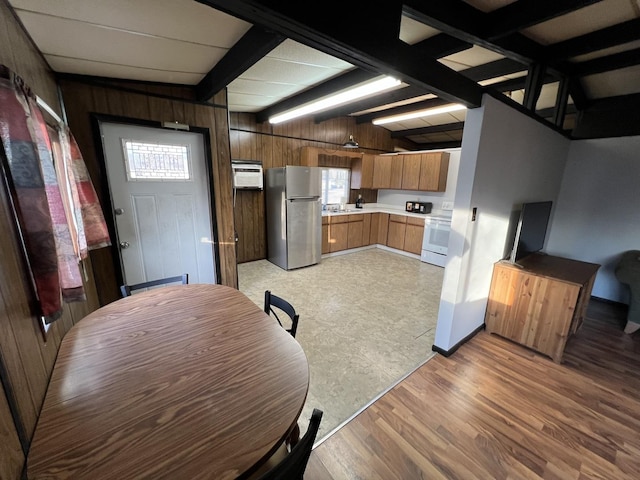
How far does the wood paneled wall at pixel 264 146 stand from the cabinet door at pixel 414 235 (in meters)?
1.99

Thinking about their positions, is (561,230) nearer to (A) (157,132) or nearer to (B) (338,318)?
(B) (338,318)

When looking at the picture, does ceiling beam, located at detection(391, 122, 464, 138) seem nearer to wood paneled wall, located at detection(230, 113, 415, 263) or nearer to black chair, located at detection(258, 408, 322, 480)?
wood paneled wall, located at detection(230, 113, 415, 263)

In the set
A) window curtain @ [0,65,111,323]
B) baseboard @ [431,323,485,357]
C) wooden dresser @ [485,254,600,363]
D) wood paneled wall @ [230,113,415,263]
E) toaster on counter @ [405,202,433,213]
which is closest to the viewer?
window curtain @ [0,65,111,323]

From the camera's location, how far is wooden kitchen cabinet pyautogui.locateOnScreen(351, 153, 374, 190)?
549 cm

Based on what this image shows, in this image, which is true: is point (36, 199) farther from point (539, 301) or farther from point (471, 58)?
point (539, 301)

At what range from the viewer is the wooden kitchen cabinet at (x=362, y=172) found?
18.0 ft

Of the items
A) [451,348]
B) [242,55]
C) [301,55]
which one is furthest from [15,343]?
[451,348]

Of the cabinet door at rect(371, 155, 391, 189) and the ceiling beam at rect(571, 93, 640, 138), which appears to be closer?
the ceiling beam at rect(571, 93, 640, 138)

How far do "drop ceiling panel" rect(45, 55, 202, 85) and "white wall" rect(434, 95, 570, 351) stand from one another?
238 centimetres

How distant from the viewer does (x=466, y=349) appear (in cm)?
239

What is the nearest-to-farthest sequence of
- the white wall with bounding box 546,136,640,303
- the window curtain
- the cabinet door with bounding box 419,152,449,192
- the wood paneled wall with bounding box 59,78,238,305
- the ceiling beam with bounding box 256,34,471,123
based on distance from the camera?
the window curtain → the ceiling beam with bounding box 256,34,471,123 → the wood paneled wall with bounding box 59,78,238,305 → the white wall with bounding box 546,136,640,303 → the cabinet door with bounding box 419,152,449,192

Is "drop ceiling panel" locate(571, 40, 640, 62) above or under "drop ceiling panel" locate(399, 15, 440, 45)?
above

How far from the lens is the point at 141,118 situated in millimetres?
2258

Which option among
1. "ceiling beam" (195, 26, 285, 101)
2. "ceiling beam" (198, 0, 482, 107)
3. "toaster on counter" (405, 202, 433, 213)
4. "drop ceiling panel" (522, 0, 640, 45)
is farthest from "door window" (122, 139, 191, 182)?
"toaster on counter" (405, 202, 433, 213)
